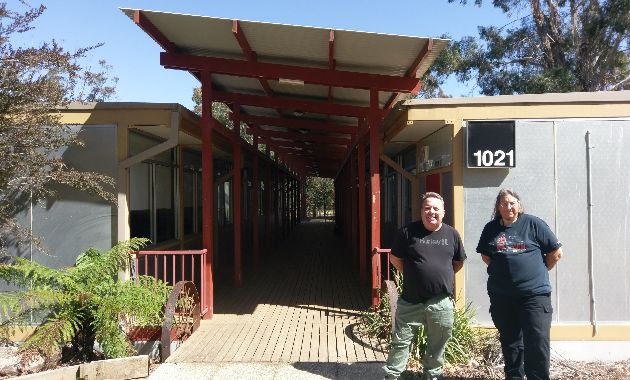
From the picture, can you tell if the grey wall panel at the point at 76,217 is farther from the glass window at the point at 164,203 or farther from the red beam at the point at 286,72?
the glass window at the point at 164,203

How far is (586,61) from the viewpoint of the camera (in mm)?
16328

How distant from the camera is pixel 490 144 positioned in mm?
5582

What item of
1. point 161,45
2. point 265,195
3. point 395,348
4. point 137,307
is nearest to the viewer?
point 395,348

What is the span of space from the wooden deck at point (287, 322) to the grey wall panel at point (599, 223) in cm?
218

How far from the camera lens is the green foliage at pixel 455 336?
187 inches

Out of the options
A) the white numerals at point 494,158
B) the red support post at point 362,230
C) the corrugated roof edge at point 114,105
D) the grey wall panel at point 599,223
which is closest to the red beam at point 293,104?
the red support post at point 362,230

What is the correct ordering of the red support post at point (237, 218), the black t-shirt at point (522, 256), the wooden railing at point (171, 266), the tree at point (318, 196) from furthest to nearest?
1. the tree at point (318, 196)
2. the red support post at point (237, 218)
3. the wooden railing at point (171, 266)
4. the black t-shirt at point (522, 256)

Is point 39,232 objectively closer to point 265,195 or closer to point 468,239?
point 468,239

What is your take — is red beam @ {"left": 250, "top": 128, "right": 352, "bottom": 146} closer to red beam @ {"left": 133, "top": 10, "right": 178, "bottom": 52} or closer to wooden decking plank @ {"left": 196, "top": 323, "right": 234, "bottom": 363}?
red beam @ {"left": 133, "top": 10, "right": 178, "bottom": 52}

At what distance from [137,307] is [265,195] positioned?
383 inches

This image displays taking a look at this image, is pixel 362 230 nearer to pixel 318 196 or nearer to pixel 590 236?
pixel 590 236

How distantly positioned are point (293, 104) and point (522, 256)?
16.9 feet

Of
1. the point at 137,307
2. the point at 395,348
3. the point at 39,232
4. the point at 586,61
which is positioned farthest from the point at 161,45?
the point at 586,61

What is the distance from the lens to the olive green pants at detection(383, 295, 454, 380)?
3.73m
